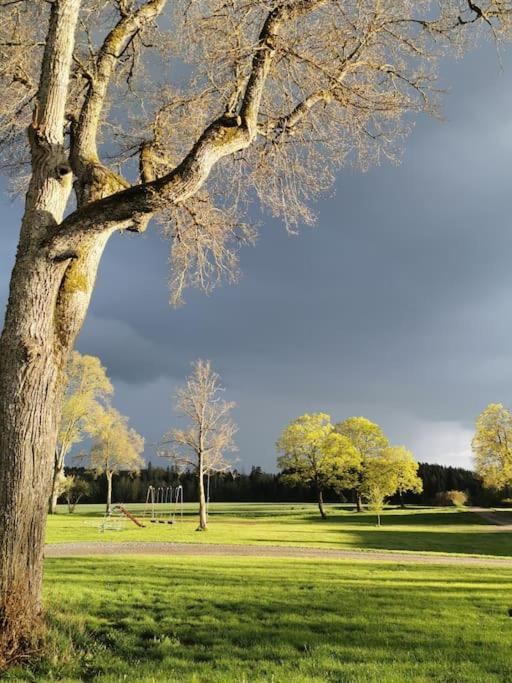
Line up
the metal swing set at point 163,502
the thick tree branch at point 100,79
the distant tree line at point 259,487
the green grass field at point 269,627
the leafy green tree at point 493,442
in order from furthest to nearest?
the distant tree line at point 259,487 < the leafy green tree at point 493,442 < the metal swing set at point 163,502 < the thick tree branch at point 100,79 < the green grass field at point 269,627

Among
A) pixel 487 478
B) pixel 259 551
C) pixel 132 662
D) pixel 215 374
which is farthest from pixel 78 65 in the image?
pixel 487 478

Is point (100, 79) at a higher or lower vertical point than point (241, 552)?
higher

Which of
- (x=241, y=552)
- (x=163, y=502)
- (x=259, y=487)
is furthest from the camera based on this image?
(x=259, y=487)

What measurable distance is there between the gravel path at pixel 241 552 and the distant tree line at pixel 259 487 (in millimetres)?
62451

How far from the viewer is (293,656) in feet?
15.9

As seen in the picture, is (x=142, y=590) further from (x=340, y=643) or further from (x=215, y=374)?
(x=215, y=374)

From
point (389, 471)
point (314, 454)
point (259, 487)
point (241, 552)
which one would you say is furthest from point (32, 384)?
point (259, 487)

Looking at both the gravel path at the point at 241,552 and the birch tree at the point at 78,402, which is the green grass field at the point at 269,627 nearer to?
the gravel path at the point at 241,552

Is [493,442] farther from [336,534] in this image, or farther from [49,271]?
[49,271]

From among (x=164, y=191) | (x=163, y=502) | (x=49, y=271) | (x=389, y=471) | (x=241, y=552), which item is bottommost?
(x=163, y=502)

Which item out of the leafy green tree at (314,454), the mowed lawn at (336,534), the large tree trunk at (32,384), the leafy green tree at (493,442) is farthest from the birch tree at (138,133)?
the leafy green tree at (493,442)

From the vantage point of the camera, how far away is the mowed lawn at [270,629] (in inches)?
174

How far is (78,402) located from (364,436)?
1082 inches

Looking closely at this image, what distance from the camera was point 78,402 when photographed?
1515 inches
